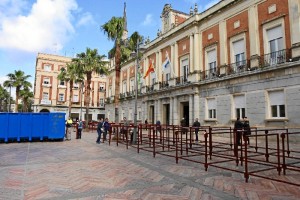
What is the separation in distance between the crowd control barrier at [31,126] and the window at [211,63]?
1273 cm

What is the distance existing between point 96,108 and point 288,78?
45.7 metres

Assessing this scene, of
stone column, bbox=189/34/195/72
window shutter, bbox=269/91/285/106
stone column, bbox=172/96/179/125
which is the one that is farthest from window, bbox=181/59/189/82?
window shutter, bbox=269/91/285/106

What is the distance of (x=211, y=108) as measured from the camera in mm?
20359

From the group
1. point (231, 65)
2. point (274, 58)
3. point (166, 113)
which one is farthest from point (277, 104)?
point (166, 113)

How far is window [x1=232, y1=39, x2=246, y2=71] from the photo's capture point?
1792 cm

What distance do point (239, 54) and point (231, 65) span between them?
1.02 metres

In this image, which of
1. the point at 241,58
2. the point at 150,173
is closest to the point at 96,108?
the point at 241,58

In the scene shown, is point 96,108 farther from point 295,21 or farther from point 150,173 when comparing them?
point 150,173

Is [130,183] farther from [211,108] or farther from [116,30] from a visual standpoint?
[211,108]

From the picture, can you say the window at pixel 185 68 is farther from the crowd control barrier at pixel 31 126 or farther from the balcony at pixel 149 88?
the crowd control barrier at pixel 31 126

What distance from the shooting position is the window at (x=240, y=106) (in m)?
17.3

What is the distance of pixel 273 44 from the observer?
52.4 ft

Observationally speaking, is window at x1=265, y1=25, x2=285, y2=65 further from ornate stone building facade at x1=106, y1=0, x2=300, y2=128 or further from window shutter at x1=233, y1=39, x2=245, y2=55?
window shutter at x1=233, y1=39, x2=245, y2=55

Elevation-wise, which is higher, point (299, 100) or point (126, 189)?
point (299, 100)
